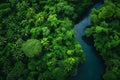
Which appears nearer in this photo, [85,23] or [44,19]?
[44,19]

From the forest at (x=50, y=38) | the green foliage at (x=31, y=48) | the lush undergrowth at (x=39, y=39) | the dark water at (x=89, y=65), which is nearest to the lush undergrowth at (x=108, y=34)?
the forest at (x=50, y=38)

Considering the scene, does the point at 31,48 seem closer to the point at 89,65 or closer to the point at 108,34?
the point at 89,65

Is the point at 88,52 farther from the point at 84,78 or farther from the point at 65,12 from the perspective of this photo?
the point at 65,12

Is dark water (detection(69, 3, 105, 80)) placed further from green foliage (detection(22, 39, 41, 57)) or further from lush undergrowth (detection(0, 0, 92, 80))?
green foliage (detection(22, 39, 41, 57))

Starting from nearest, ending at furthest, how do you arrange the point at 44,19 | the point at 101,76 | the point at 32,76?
the point at 32,76 → the point at 101,76 → the point at 44,19

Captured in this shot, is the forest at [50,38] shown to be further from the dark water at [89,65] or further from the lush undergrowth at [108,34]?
the dark water at [89,65]

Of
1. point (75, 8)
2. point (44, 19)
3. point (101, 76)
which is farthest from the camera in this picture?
point (75, 8)

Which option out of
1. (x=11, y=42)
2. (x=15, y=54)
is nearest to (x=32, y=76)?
(x=15, y=54)

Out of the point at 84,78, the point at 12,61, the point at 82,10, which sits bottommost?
the point at 84,78

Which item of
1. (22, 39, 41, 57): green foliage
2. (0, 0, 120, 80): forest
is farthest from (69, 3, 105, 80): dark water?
(22, 39, 41, 57): green foliage
